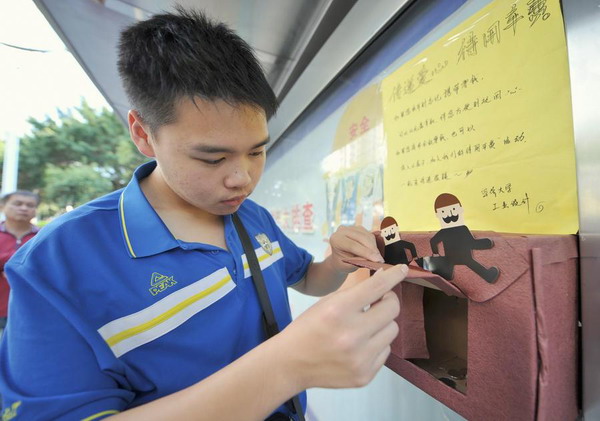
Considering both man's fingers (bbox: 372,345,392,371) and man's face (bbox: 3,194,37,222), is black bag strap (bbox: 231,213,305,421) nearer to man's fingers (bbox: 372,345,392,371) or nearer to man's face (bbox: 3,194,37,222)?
man's fingers (bbox: 372,345,392,371)

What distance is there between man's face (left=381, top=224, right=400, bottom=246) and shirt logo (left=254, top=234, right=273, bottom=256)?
32cm


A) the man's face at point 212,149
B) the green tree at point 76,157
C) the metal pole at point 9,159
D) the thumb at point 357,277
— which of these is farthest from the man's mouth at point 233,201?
the green tree at point 76,157

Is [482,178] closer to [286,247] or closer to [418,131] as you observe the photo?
[418,131]

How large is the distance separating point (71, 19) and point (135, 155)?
10757 millimetres

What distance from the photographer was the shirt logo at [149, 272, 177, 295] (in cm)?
51

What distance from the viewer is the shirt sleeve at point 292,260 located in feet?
2.83

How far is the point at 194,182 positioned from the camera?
53 cm

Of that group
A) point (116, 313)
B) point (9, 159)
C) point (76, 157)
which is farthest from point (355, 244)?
point (76, 157)

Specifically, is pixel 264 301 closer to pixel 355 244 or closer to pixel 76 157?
pixel 355 244

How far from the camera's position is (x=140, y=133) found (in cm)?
58

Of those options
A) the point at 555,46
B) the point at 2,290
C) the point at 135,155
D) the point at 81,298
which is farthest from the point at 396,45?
the point at 135,155

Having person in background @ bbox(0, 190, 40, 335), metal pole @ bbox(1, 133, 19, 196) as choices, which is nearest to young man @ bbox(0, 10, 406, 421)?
person in background @ bbox(0, 190, 40, 335)

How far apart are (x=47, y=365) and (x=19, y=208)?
258cm

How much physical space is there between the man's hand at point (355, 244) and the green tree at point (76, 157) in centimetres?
1110
